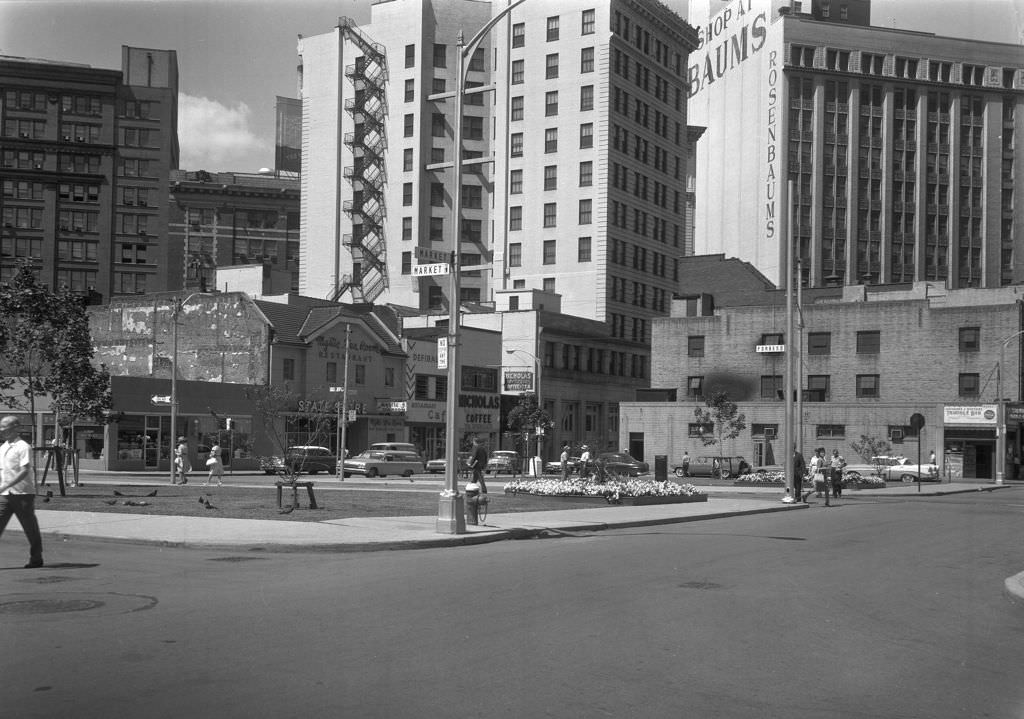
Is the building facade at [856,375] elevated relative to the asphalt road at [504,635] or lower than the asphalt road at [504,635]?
elevated

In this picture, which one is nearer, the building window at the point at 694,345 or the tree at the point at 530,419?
the tree at the point at 530,419

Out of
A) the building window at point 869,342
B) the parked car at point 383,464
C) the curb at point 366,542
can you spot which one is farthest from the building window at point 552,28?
the curb at point 366,542

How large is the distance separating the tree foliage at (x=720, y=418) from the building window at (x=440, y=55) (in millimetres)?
27645

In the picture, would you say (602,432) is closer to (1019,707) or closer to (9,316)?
(9,316)

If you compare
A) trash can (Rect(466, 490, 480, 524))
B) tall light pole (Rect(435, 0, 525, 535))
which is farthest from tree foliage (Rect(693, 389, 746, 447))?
tall light pole (Rect(435, 0, 525, 535))

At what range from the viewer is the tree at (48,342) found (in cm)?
2805

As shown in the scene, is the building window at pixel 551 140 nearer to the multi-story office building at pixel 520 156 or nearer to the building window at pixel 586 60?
the multi-story office building at pixel 520 156

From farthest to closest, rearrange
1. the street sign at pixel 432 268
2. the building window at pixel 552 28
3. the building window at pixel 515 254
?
the building window at pixel 515 254 < the building window at pixel 552 28 < the street sign at pixel 432 268

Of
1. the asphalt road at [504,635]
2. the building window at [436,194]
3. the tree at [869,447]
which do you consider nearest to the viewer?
the asphalt road at [504,635]

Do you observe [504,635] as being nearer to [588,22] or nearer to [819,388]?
[819,388]

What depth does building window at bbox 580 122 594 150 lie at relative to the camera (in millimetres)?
86750

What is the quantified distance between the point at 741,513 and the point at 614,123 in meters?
62.1

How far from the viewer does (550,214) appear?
89.4 metres

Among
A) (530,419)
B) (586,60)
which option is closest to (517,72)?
(586,60)
